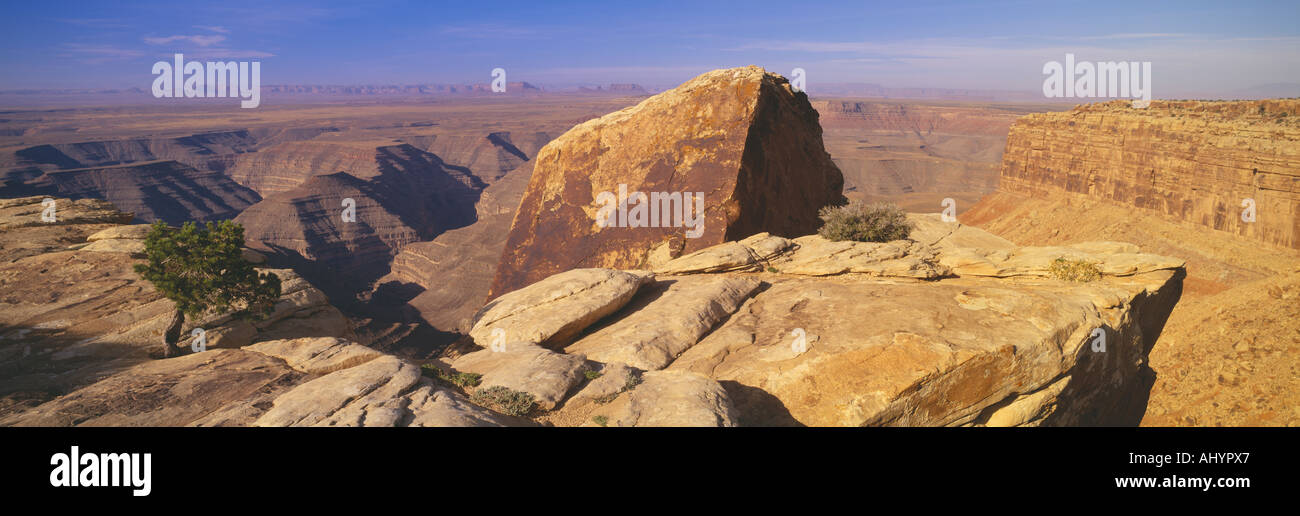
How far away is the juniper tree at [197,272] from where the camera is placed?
1070 cm

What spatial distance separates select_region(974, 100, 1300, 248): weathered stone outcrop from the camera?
1029 inches

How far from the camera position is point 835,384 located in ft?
25.3

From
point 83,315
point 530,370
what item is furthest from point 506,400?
point 83,315

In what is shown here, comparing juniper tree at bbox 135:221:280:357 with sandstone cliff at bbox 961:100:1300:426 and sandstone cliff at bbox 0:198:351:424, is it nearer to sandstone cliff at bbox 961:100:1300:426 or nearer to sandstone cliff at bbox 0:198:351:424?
sandstone cliff at bbox 0:198:351:424

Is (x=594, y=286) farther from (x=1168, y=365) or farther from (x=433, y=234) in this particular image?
(x=433, y=234)

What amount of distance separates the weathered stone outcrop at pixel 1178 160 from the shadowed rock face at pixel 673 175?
85.5 feet

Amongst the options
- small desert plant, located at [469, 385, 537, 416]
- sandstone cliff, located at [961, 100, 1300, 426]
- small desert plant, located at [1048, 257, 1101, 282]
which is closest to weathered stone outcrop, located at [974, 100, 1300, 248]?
sandstone cliff, located at [961, 100, 1300, 426]

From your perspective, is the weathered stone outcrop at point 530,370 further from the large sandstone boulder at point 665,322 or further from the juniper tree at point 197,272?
the juniper tree at point 197,272

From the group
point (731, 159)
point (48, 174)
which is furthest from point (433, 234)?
point (731, 159)

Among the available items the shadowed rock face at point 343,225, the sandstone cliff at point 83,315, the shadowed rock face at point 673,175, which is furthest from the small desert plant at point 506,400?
the shadowed rock face at point 343,225

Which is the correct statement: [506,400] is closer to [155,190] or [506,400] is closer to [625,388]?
[625,388]

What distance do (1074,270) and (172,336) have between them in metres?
17.8

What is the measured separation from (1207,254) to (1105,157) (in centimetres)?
1136

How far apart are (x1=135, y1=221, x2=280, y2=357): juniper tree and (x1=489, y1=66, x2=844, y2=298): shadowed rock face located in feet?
19.1
